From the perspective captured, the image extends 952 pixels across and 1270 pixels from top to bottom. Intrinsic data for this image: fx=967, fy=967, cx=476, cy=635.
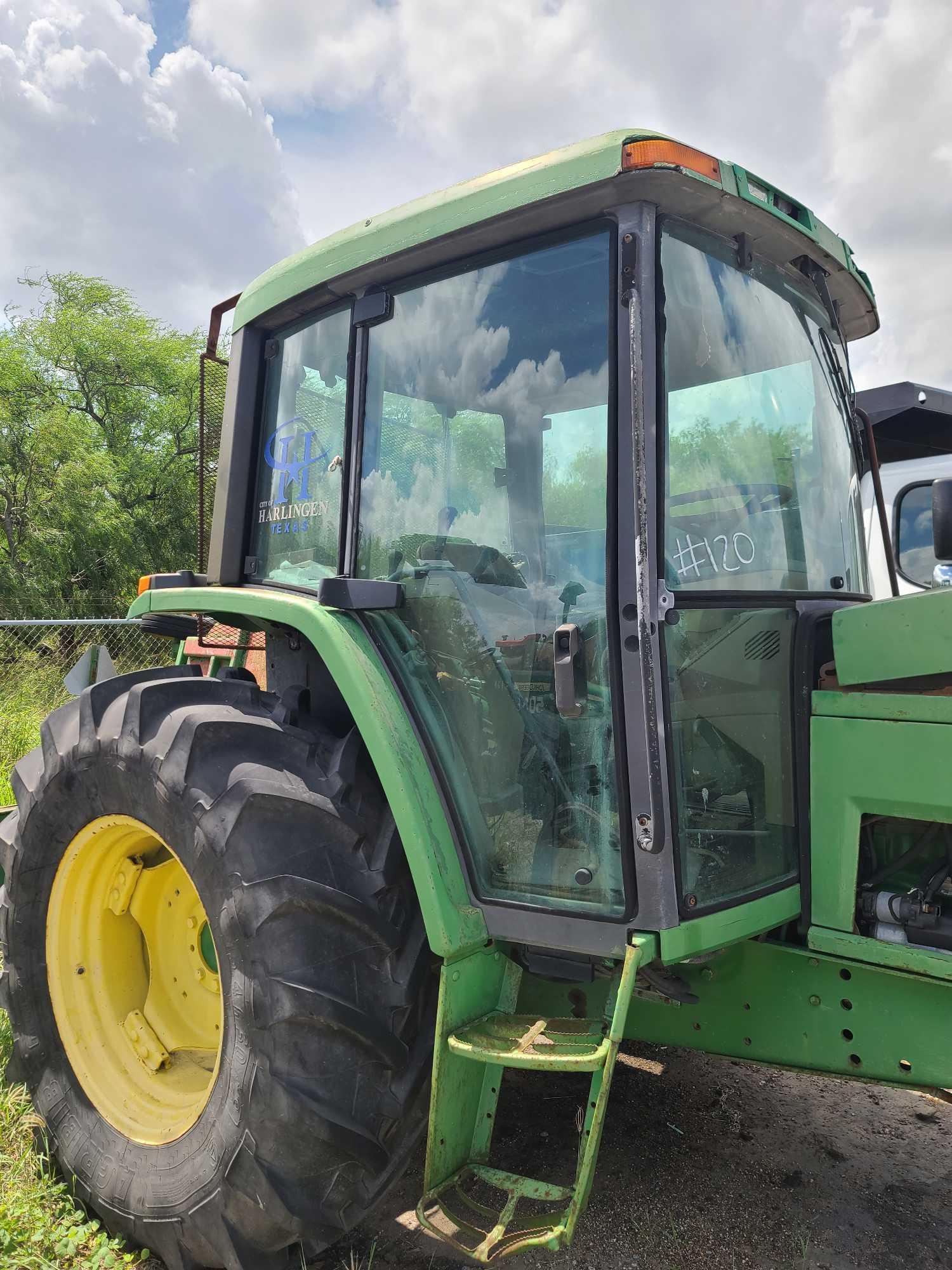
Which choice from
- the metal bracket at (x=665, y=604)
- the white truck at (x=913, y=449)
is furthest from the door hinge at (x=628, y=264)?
the white truck at (x=913, y=449)

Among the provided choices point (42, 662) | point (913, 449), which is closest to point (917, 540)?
point (913, 449)

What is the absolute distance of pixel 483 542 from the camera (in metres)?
2.26

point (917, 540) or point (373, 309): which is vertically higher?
point (917, 540)

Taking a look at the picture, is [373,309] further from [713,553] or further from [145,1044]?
[145,1044]

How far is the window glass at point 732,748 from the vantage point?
203 cm

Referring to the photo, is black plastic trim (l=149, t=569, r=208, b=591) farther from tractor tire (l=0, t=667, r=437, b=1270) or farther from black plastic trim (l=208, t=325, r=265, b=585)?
tractor tire (l=0, t=667, r=437, b=1270)

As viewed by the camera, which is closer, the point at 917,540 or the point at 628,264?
the point at 628,264

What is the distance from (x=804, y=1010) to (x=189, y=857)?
1429 millimetres

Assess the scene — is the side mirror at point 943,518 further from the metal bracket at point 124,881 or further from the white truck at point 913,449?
the white truck at point 913,449

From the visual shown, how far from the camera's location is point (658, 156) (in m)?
1.92

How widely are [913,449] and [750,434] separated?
4.97m

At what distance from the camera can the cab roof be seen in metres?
1.98

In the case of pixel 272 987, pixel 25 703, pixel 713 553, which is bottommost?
pixel 272 987

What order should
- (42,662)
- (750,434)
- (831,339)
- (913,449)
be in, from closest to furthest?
(750,434) < (831,339) < (913,449) < (42,662)
